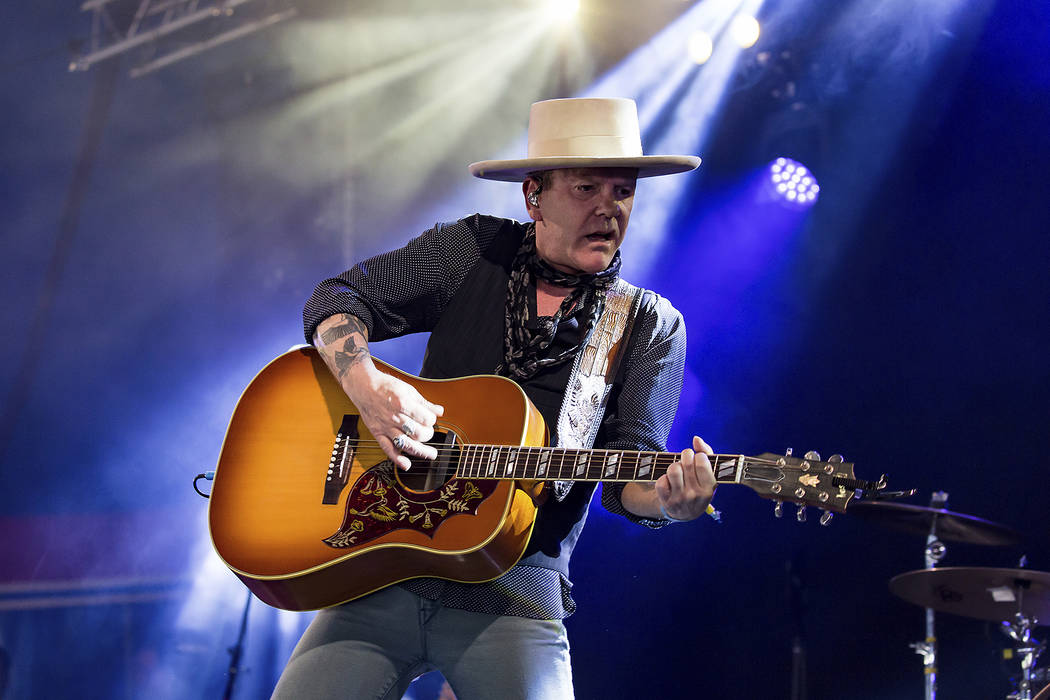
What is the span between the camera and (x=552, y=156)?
10.7ft

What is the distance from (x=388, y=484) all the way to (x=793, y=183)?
14.8ft

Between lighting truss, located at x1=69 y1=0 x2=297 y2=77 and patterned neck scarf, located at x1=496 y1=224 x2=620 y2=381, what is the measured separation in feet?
13.3

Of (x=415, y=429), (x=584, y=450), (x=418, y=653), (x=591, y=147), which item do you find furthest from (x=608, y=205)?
(x=418, y=653)

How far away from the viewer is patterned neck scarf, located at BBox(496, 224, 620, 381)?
10.1ft

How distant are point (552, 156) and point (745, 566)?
3.75m

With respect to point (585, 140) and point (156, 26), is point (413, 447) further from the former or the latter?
point (156, 26)

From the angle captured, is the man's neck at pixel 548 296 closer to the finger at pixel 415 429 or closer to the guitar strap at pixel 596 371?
the guitar strap at pixel 596 371

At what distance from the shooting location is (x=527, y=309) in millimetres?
3195

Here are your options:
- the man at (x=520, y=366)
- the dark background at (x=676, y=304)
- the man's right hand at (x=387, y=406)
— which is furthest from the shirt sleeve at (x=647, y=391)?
the dark background at (x=676, y=304)

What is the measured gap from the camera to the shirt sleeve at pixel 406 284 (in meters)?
3.15

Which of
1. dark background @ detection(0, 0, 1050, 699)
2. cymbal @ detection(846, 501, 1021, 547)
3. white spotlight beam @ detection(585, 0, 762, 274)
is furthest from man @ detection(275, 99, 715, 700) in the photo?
white spotlight beam @ detection(585, 0, 762, 274)

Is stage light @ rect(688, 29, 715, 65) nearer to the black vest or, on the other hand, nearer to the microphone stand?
the black vest

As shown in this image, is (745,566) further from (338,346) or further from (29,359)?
(29,359)

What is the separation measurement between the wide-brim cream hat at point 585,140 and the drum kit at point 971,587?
110 inches
